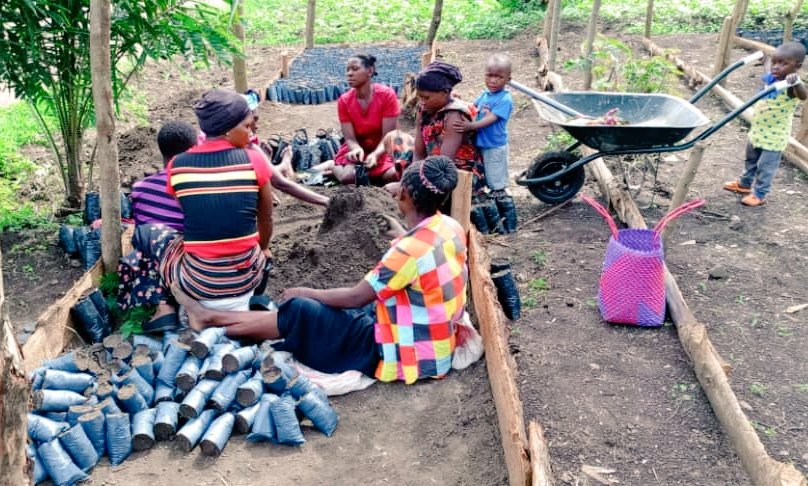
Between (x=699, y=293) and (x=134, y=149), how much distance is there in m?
6.37

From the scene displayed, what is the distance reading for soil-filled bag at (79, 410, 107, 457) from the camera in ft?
11.0

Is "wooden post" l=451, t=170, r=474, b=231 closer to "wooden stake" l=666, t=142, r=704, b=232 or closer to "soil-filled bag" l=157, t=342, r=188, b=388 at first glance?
"wooden stake" l=666, t=142, r=704, b=232

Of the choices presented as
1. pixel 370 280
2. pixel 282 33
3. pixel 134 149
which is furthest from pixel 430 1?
pixel 370 280

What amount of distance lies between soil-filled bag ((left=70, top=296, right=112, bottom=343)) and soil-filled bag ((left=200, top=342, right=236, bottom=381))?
913mm

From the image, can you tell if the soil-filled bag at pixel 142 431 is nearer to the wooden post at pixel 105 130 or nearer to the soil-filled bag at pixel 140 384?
the soil-filled bag at pixel 140 384

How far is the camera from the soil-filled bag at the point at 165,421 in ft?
11.4

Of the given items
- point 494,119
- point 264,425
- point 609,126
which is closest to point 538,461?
point 264,425

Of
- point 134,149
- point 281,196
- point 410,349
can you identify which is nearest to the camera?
point 410,349

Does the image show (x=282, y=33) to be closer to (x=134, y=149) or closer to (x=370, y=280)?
(x=134, y=149)

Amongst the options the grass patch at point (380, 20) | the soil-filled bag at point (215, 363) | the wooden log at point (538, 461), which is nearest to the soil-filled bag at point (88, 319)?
the soil-filled bag at point (215, 363)

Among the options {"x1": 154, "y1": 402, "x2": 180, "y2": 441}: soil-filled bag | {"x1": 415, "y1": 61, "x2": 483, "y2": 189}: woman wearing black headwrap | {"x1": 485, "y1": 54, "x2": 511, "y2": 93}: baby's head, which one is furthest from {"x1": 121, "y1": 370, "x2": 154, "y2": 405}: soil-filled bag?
{"x1": 485, "y1": 54, "x2": 511, "y2": 93}: baby's head

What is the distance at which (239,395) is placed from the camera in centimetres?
362

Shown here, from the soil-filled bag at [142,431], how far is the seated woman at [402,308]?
767mm

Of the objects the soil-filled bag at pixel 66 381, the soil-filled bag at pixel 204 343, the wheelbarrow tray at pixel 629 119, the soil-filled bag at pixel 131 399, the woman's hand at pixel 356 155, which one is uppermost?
the wheelbarrow tray at pixel 629 119
